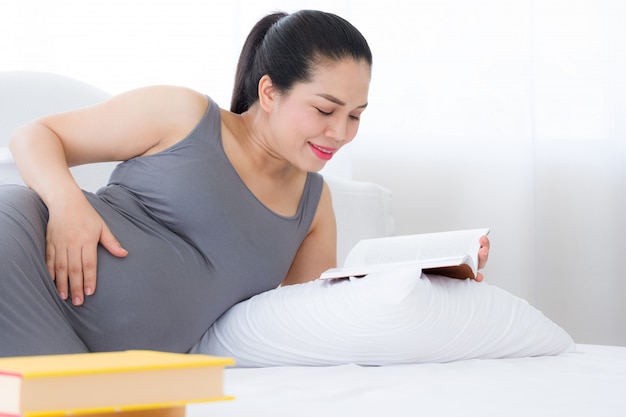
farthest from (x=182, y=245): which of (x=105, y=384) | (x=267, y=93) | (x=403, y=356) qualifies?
(x=105, y=384)

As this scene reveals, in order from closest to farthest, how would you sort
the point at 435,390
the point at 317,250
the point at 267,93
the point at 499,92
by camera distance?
1. the point at 435,390
2. the point at 267,93
3. the point at 317,250
4. the point at 499,92

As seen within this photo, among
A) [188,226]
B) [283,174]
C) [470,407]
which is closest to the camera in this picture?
[470,407]

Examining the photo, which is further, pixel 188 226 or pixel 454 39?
pixel 454 39

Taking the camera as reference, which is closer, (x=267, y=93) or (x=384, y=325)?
(x=384, y=325)

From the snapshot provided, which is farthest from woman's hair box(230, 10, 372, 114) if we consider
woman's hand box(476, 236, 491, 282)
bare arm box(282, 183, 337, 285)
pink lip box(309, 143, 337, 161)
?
woman's hand box(476, 236, 491, 282)

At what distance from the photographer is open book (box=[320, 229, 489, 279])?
4.04 feet

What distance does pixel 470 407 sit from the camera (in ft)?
2.63

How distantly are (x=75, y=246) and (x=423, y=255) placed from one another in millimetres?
546

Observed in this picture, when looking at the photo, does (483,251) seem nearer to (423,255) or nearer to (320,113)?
(423,255)

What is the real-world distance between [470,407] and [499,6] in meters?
1.84

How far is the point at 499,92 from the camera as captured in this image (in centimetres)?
241

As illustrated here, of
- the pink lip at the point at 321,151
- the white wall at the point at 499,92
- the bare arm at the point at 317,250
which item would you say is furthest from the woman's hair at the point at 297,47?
the white wall at the point at 499,92

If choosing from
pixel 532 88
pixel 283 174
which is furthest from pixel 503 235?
pixel 283 174

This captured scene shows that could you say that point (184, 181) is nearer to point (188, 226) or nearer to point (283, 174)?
point (188, 226)
